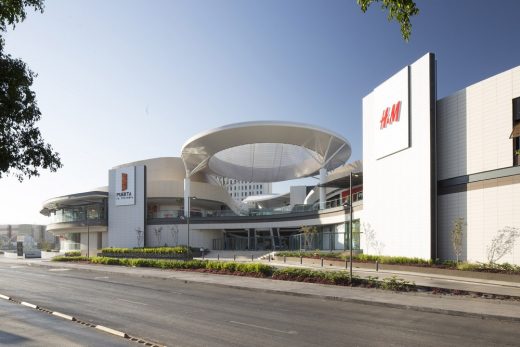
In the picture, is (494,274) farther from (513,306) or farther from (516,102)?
(516,102)

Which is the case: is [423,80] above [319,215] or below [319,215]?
above

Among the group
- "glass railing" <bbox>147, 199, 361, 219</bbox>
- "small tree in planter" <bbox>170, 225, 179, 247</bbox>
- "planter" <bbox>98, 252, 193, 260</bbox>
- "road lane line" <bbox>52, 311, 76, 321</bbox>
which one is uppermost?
"glass railing" <bbox>147, 199, 361, 219</bbox>

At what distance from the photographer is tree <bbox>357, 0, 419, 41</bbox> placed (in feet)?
24.4

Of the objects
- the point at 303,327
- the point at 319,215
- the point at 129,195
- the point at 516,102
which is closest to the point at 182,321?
the point at 303,327

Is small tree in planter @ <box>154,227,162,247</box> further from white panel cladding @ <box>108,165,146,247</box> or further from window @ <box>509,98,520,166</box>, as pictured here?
window @ <box>509,98,520,166</box>

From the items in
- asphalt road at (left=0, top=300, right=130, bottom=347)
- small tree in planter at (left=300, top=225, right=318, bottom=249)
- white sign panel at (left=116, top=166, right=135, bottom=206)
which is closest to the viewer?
asphalt road at (left=0, top=300, right=130, bottom=347)

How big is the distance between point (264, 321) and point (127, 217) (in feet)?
203

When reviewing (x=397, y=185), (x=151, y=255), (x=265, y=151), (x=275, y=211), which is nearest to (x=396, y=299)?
(x=397, y=185)

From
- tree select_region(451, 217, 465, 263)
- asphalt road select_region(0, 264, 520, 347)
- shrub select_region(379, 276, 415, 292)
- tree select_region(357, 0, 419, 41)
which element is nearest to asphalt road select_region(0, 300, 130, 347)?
asphalt road select_region(0, 264, 520, 347)

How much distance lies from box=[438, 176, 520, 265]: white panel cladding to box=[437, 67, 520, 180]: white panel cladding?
1.39 metres

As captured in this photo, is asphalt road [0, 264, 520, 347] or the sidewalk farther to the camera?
the sidewalk

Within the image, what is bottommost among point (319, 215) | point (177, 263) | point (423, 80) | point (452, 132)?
point (177, 263)

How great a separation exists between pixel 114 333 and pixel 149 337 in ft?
3.50

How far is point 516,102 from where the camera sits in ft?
91.4
